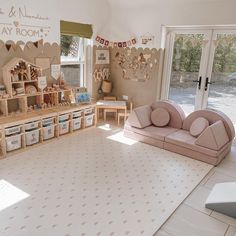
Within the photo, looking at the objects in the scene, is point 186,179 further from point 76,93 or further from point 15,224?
point 76,93

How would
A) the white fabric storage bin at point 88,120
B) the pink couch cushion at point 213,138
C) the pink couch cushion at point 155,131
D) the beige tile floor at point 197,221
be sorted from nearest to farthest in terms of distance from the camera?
the beige tile floor at point 197,221 → the pink couch cushion at point 213,138 → the pink couch cushion at point 155,131 → the white fabric storage bin at point 88,120

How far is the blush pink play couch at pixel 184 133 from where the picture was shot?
349 centimetres

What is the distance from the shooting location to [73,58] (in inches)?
192

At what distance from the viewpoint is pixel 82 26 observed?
15.2 feet

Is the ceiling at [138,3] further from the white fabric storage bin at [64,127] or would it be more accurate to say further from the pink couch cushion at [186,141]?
the white fabric storage bin at [64,127]

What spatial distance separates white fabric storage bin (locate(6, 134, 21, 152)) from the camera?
350 cm

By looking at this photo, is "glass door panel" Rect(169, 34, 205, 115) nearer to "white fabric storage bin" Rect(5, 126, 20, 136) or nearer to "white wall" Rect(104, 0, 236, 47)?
"white wall" Rect(104, 0, 236, 47)

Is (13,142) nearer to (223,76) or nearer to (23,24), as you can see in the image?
(23,24)

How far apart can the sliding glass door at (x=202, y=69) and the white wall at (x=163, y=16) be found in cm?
24

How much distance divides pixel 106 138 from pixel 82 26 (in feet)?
7.10

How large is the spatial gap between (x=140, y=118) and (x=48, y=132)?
1.57 meters

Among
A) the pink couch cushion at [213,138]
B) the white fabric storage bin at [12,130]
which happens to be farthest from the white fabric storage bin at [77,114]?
the pink couch cushion at [213,138]

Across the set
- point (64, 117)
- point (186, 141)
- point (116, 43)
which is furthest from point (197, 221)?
point (116, 43)

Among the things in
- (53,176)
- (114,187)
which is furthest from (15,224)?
(114,187)
